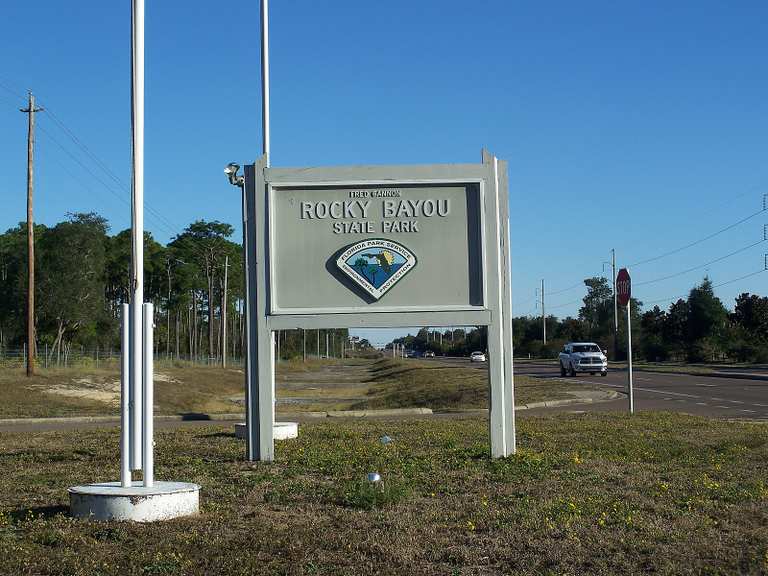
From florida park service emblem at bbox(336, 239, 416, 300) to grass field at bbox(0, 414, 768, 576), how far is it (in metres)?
2.14

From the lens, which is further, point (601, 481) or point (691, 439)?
point (691, 439)

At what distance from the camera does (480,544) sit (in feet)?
22.5

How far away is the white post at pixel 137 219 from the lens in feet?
26.9

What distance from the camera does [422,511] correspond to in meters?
8.11

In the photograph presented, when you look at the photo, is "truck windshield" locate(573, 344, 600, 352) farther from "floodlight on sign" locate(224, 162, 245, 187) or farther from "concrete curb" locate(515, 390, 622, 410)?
"floodlight on sign" locate(224, 162, 245, 187)

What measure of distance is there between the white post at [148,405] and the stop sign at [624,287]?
1216 cm

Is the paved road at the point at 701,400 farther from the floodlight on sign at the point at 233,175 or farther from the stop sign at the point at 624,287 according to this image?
the floodlight on sign at the point at 233,175

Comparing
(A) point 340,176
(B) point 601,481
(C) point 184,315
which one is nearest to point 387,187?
(A) point 340,176

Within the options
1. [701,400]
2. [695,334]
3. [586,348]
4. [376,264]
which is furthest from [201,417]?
[695,334]

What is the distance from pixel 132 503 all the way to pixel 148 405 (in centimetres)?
91

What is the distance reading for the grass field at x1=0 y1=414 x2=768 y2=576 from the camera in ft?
21.0

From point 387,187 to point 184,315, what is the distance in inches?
4010

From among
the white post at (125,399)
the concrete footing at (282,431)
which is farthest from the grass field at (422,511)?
the white post at (125,399)

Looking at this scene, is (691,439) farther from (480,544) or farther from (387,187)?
(480,544)
